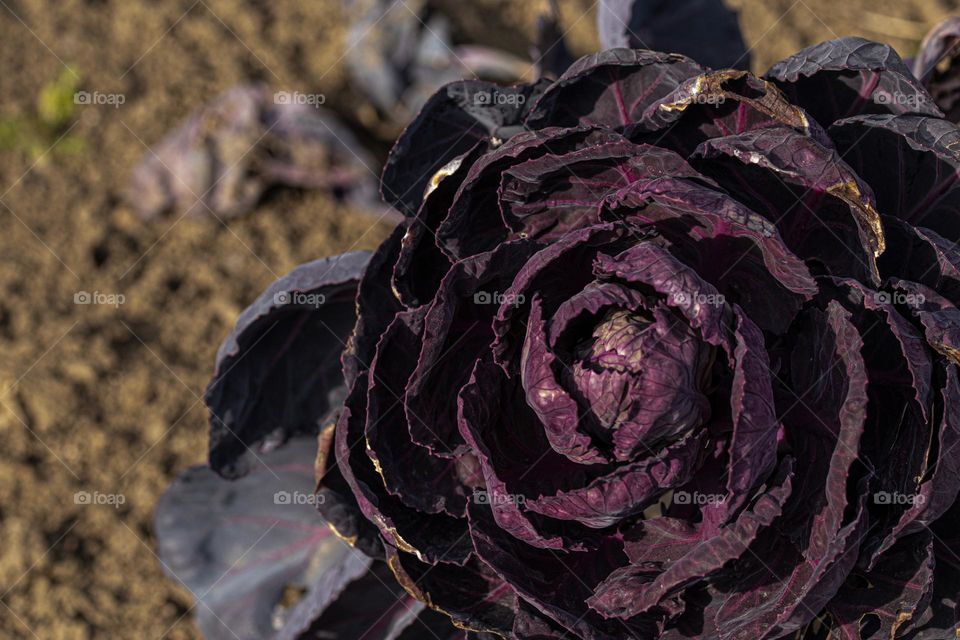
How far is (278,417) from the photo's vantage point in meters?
2.97

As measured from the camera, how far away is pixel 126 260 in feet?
16.6

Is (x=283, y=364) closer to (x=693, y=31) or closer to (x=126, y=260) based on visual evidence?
(x=693, y=31)

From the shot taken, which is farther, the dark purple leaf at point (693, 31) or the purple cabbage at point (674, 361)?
the dark purple leaf at point (693, 31)

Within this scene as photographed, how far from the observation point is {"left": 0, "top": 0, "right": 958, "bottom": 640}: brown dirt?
4566mm

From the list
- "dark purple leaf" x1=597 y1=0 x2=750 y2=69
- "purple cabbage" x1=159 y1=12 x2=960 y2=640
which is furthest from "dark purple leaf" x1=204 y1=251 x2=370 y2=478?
"dark purple leaf" x1=597 y1=0 x2=750 y2=69

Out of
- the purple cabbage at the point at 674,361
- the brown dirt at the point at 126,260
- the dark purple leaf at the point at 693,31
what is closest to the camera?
the purple cabbage at the point at 674,361

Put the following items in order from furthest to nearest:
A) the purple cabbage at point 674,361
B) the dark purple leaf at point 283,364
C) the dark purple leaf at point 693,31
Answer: the dark purple leaf at point 693,31 < the dark purple leaf at point 283,364 < the purple cabbage at point 674,361

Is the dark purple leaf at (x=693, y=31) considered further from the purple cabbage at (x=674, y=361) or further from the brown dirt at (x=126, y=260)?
the brown dirt at (x=126, y=260)

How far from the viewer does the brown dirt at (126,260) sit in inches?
180

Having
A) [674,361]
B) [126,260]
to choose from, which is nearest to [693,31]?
[674,361]

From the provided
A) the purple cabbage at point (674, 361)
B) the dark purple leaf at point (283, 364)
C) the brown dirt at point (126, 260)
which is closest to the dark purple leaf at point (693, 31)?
the purple cabbage at point (674, 361)

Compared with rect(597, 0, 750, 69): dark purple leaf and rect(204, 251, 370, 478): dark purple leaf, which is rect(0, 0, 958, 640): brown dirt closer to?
rect(204, 251, 370, 478): dark purple leaf

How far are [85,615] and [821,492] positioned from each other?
3.67 meters

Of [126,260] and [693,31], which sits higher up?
[126,260]
